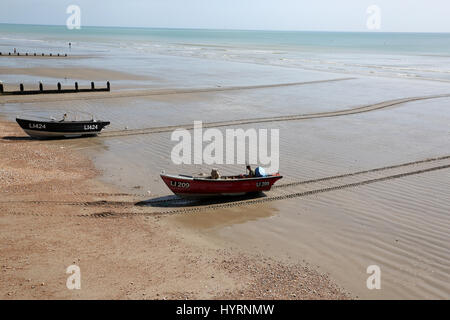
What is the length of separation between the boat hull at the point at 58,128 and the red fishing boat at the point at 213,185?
11.3 m

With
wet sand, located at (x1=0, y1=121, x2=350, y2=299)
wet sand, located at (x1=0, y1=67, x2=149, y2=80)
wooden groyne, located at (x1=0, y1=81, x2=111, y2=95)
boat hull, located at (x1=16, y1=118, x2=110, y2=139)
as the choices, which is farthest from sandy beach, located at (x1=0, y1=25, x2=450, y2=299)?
wet sand, located at (x1=0, y1=67, x2=149, y2=80)

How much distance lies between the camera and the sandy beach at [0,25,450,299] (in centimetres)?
1204

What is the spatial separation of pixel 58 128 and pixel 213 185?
43.0 ft

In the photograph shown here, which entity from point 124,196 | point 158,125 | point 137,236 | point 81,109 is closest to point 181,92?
point 81,109

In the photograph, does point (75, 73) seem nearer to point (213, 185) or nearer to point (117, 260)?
point (213, 185)

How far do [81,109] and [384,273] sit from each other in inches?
1084

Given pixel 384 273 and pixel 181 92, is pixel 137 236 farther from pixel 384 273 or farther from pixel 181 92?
pixel 181 92

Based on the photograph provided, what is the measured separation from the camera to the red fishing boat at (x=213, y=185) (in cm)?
1698

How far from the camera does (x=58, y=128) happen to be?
25906mm

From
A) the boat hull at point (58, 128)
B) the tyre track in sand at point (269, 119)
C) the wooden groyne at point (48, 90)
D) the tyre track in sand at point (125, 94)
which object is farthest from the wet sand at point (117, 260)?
the wooden groyne at point (48, 90)

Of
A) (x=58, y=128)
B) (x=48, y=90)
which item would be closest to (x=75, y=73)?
(x=48, y=90)
